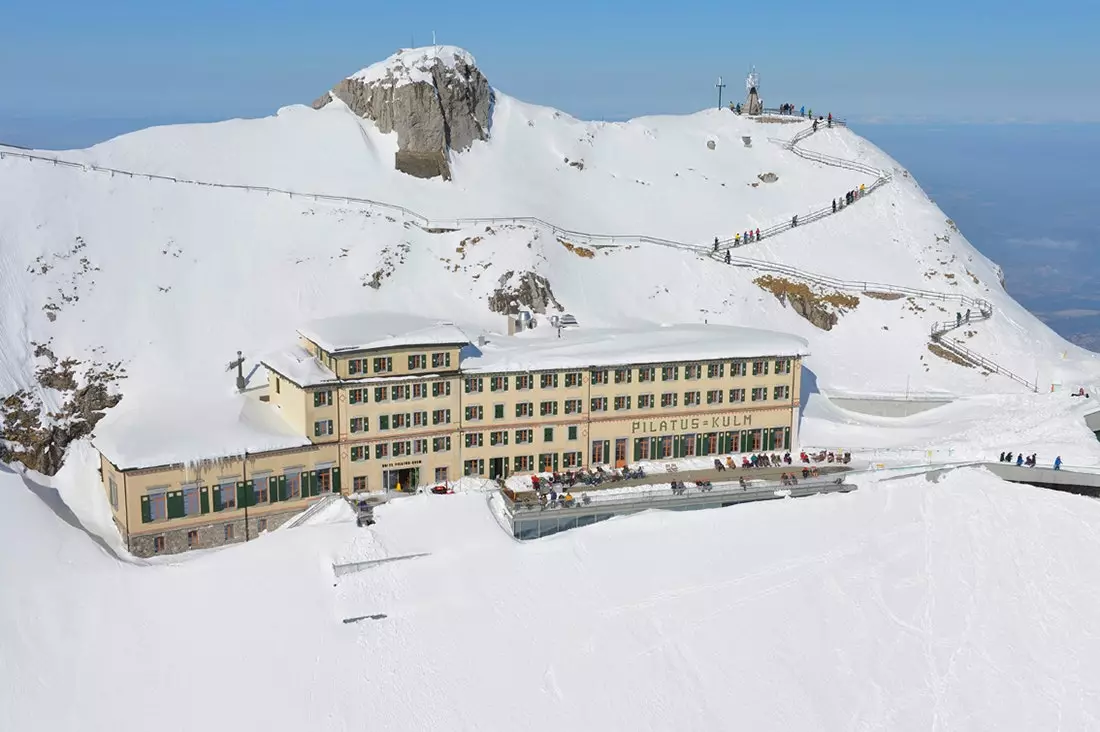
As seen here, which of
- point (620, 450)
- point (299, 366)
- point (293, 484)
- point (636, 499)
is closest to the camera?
point (293, 484)

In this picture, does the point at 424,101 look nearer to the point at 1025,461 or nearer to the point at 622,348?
the point at 622,348

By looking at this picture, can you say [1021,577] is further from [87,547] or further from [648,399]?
[87,547]

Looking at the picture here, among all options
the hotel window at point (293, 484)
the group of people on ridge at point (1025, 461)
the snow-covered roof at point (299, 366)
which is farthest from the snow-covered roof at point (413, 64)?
the group of people on ridge at point (1025, 461)

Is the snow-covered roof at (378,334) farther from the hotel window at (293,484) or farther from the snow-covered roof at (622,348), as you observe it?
the hotel window at (293,484)

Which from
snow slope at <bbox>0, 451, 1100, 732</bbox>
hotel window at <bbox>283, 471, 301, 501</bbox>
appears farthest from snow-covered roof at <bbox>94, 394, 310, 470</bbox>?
snow slope at <bbox>0, 451, 1100, 732</bbox>

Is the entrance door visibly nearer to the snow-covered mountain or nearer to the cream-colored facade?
the cream-colored facade

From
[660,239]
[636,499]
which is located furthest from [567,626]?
[660,239]
